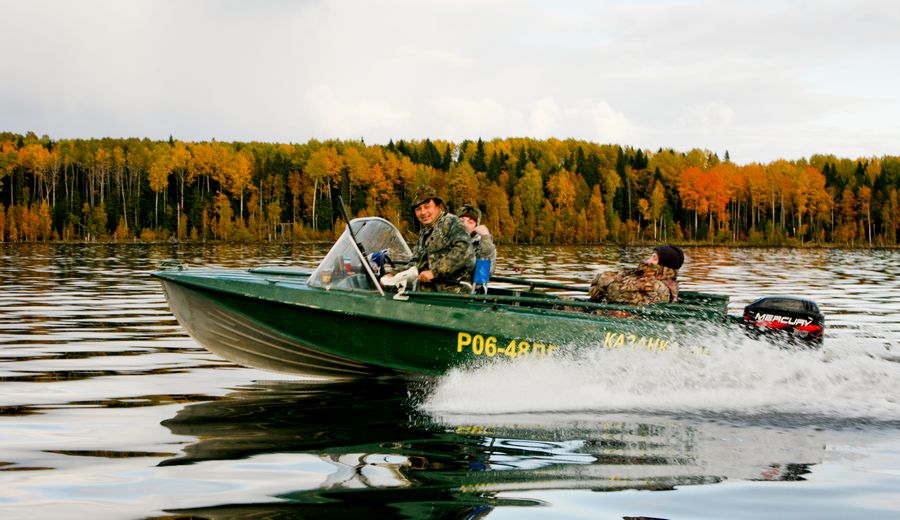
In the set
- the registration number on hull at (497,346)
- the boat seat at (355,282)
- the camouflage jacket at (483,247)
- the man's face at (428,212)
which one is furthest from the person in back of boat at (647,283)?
the boat seat at (355,282)

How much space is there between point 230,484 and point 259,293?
3454mm

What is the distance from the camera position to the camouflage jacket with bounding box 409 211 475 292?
964 centimetres

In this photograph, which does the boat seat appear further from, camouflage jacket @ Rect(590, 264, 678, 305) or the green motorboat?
camouflage jacket @ Rect(590, 264, 678, 305)

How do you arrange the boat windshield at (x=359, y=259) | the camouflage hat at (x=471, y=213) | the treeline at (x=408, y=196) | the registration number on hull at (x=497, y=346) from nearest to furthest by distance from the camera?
the registration number on hull at (x=497, y=346) < the boat windshield at (x=359, y=259) < the camouflage hat at (x=471, y=213) < the treeline at (x=408, y=196)

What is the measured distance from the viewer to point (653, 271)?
9.90 metres

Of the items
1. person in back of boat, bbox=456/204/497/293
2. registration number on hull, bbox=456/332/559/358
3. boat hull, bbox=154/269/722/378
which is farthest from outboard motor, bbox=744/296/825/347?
person in back of boat, bbox=456/204/497/293

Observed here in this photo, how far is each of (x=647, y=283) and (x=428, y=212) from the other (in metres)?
2.40

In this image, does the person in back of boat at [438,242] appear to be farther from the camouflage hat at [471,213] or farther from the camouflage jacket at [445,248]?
the camouflage hat at [471,213]

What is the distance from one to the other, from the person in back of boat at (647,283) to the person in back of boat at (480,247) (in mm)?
1179

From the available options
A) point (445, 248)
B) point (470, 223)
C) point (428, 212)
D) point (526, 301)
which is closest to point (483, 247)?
point (470, 223)

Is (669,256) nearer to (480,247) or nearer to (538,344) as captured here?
(538,344)

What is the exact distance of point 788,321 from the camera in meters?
9.38

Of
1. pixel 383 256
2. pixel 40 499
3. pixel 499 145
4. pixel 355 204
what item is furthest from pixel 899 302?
pixel 499 145

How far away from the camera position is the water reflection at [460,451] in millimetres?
5926
